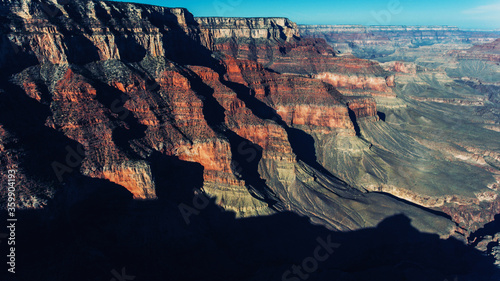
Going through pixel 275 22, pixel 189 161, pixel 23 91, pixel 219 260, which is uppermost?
pixel 275 22

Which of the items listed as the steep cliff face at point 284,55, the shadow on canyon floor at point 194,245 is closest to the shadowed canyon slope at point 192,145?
the shadow on canyon floor at point 194,245

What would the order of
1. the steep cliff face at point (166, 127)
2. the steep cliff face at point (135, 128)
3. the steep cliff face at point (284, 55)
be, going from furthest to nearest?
1. the steep cliff face at point (284, 55)
2. the steep cliff face at point (166, 127)
3. the steep cliff face at point (135, 128)

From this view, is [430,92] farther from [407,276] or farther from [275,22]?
[407,276]

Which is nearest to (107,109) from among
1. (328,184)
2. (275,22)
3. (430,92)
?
(328,184)

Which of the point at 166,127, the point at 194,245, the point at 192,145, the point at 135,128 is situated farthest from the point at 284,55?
the point at 194,245

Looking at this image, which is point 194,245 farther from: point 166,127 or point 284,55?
point 284,55

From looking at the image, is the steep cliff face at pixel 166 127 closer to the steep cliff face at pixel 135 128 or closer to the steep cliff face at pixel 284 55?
the steep cliff face at pixel 135 128
